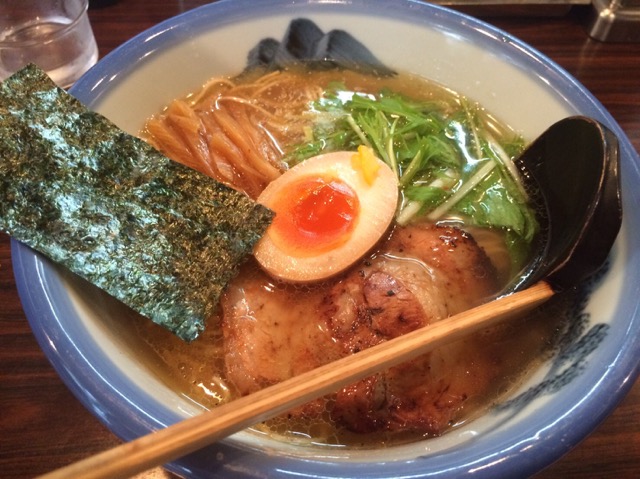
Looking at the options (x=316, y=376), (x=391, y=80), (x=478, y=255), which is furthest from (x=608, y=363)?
(x=391, y=80)

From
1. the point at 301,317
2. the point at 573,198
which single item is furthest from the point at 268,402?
the point at 573,198

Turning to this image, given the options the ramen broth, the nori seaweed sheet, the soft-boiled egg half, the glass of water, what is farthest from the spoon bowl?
the glass of water

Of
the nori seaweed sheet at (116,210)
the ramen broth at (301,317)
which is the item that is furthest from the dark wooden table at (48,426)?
the nori seaweed sheet at (116,210)

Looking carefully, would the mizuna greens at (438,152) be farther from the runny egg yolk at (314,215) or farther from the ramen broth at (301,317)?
the runny egg yolk at (314,215)

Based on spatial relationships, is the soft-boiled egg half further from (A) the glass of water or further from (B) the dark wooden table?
(A) the glass of water

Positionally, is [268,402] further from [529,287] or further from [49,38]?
[49,38]

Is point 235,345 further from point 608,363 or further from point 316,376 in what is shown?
point 608,363
